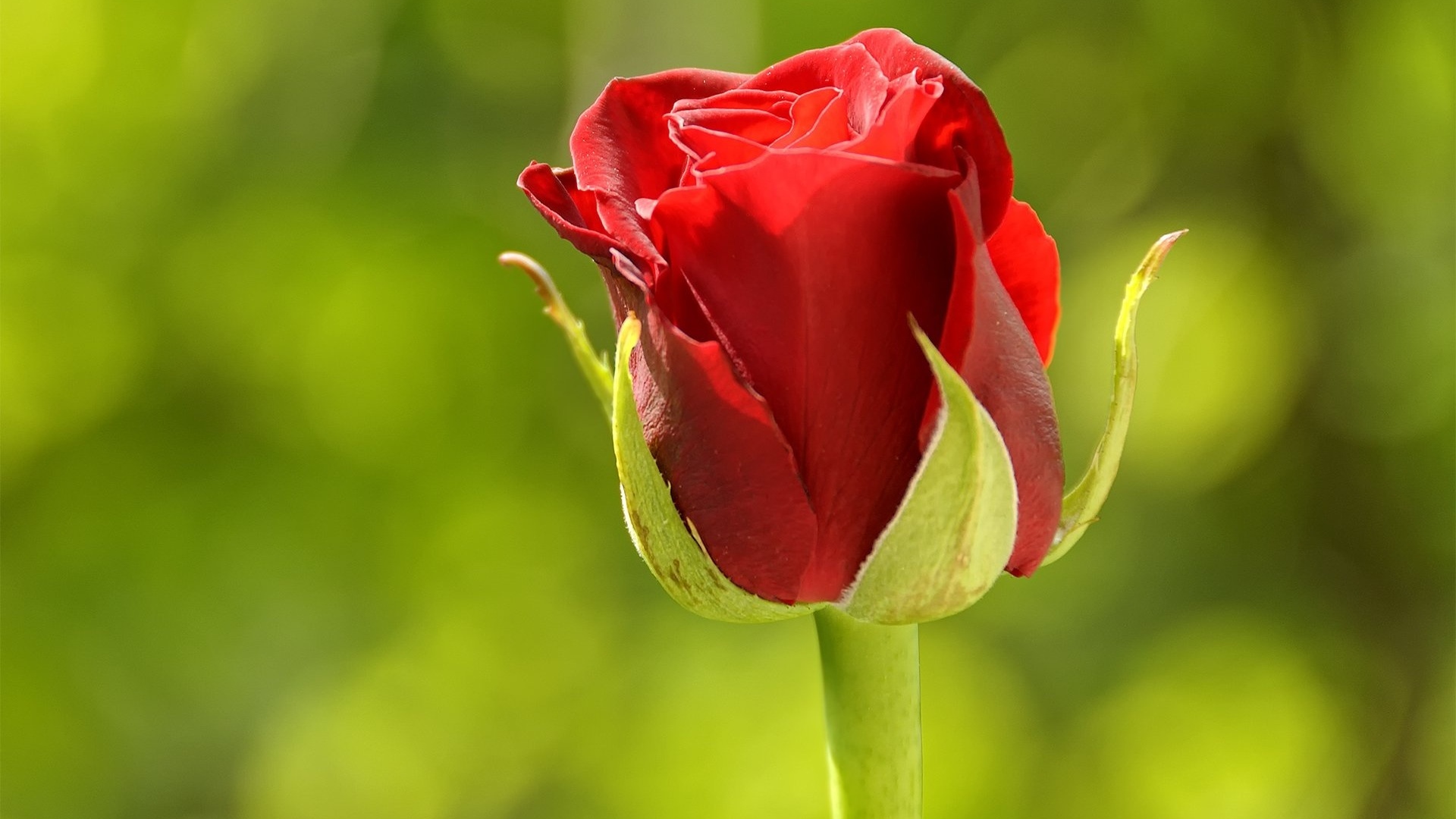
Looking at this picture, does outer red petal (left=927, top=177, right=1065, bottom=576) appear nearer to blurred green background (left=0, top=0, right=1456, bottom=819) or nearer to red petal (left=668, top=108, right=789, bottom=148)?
red petal (left=668, top=108, right=789, bottom=148)

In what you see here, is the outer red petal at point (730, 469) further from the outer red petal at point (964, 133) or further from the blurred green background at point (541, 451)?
the blurred green background at point (541, 451)

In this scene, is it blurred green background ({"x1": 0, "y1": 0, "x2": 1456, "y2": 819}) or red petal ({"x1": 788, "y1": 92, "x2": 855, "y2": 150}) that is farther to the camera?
blurred green background ({"x1": 0, "y1": 0, "x2": 1456, "y2": 819})

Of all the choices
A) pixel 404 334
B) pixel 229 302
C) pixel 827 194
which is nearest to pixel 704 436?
pixel 827 194

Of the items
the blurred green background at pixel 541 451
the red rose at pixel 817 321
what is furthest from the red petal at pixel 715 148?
the blurred green background at pixel 541 451

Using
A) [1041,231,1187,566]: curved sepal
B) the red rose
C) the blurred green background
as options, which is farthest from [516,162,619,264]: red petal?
the blurred green background

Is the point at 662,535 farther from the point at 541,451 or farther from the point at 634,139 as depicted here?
the point at 541,451
